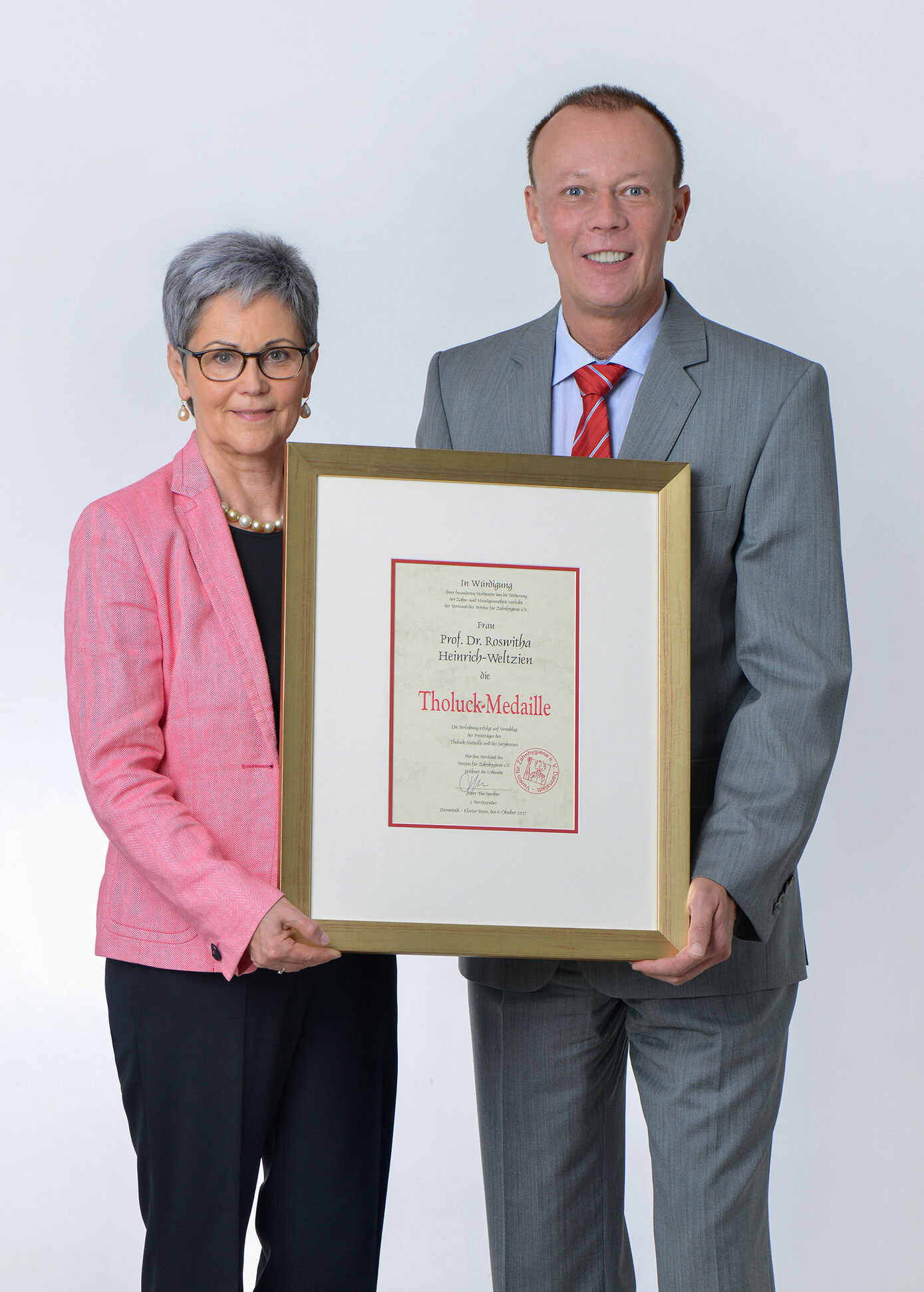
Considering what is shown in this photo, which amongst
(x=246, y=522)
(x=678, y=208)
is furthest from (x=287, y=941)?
(x=678, y=208)

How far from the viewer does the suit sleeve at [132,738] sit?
5.85 feet

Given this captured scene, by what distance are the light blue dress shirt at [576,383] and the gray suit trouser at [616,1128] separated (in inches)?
32.5

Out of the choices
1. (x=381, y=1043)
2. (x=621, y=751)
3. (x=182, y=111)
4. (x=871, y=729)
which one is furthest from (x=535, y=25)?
(x=381, y=1043)

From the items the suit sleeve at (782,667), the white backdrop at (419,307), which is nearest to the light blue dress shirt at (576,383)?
the suit sleeve at (782,667)

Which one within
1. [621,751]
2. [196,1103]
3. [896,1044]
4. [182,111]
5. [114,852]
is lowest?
[896,1044]

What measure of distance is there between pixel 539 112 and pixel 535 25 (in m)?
0.21

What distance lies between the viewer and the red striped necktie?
82.7 inches

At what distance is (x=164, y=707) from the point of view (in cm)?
190

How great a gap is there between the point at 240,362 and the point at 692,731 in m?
0.84

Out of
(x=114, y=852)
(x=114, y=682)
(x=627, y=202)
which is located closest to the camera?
(x=114, y=682)

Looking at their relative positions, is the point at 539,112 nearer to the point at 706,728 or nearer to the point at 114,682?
the point at 706,728

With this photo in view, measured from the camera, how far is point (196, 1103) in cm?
188

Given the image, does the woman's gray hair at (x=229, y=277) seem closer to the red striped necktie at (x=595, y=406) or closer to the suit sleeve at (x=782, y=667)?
the red striped necktie at (x=595, y=406)
